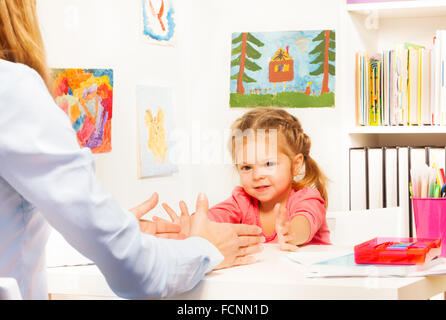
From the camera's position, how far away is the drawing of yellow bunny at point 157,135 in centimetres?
96

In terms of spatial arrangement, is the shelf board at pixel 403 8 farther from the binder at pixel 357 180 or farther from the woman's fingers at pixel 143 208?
the woman's fingers at pixel 143 208

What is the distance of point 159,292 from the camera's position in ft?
1.54

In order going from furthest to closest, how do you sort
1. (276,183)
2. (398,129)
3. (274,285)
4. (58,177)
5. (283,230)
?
(398,129)
(276,183)
(283,230)
(274,285)
(58,177)

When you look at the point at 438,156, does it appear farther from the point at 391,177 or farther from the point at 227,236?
the point at 227,236

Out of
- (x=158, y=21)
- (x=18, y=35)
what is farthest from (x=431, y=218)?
(x=18, y=35)

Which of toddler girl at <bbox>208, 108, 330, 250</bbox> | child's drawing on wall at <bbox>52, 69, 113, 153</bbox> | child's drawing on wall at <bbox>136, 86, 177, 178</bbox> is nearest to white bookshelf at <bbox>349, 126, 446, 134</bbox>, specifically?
toddler girl at <bbox>208, 108, 330, 250</bbox>

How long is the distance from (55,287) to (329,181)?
1.98ft

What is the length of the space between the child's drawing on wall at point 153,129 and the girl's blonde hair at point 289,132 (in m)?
0.14

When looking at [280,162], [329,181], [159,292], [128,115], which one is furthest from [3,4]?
[329,181]

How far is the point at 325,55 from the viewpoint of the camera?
1.01m

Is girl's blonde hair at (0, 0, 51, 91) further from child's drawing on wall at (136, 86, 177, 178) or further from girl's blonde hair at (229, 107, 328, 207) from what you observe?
girl's blonde hair at (229, 107, 328, 207)

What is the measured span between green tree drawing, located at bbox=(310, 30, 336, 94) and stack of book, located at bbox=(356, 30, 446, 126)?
0.06 meters

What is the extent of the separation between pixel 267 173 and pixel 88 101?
31cm

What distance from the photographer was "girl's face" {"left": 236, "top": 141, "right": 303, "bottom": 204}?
92 cm
